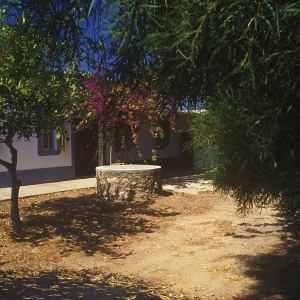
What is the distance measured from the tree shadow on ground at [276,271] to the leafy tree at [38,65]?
3.32 metres

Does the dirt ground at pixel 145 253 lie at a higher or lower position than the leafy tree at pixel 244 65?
lower

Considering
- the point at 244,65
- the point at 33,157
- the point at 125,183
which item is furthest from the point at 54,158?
the point at 244,65

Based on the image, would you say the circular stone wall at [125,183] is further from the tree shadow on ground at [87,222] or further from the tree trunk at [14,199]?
the tree trunk at [14,199]

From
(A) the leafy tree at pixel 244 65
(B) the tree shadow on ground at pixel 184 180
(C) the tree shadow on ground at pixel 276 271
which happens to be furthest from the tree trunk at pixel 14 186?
(B) the tree shadow on ground at pixel 184 180

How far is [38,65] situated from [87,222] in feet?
15.6

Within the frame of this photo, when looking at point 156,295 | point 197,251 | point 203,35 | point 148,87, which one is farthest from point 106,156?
point 203,35

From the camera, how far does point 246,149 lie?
2393mm

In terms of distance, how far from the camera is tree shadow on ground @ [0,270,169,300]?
16.1ft

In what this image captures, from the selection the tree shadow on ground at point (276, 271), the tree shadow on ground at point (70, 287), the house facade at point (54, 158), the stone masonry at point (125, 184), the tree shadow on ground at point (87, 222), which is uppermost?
the house facade at point (54, 158)

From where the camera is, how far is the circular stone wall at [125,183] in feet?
36.7

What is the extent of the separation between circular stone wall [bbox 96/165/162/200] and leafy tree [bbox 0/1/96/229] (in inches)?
134

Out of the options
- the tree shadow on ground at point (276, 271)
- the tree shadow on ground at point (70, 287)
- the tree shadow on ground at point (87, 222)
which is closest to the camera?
the tree shadow on ground at point (70, 287)

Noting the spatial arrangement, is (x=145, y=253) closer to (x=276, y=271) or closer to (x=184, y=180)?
(x=276, y=271)

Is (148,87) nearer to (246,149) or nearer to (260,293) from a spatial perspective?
(246,149)
